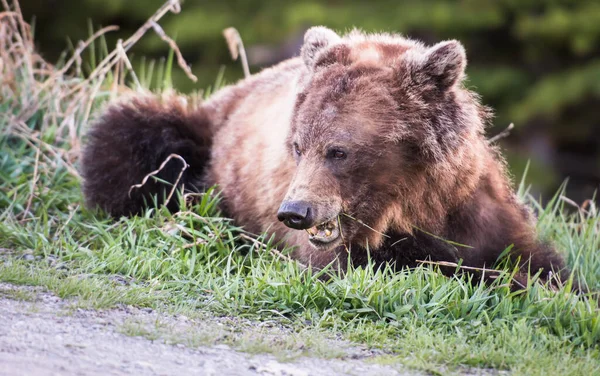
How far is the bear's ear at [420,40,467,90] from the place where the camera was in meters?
4.69

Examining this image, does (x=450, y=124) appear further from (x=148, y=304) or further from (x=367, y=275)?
(x=148, y=304)

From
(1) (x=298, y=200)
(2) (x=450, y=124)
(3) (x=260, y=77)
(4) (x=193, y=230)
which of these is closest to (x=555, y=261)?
(2) (x=450, y=124)

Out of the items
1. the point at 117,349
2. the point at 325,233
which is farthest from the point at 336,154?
the point at 117,349

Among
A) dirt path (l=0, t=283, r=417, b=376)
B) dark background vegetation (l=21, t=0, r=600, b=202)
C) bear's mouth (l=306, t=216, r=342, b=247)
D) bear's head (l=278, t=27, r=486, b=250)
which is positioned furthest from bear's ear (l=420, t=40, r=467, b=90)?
dark background vegetation (l=21, t=0, r=600, b=202)

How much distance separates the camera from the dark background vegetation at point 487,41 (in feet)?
40.9

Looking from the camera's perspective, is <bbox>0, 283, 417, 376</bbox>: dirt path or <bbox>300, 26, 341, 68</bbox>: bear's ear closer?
<bbox>0, 283, 417, 376</bbox>: dirt path

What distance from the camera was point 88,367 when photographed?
10.9 ft

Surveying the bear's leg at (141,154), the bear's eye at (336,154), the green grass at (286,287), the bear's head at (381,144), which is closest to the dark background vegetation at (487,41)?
the bear's leg at (141,154)

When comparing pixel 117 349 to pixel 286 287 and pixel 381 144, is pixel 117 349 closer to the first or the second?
pixel 286 287

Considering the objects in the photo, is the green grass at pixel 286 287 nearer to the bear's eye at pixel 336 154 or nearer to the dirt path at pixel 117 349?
the dirt path at pixel 117 349

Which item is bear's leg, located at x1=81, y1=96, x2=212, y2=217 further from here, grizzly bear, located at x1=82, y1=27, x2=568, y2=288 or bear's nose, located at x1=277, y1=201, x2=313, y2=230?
bear's nose, located at x1=277, y1=201, x2=313, y2=230

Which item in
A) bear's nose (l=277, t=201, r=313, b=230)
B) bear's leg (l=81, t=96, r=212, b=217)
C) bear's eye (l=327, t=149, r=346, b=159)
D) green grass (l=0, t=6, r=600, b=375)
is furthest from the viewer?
bear's leg (l=81, t=96, r=212, b=217)

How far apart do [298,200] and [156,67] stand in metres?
11.9

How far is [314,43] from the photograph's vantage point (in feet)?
16.9
